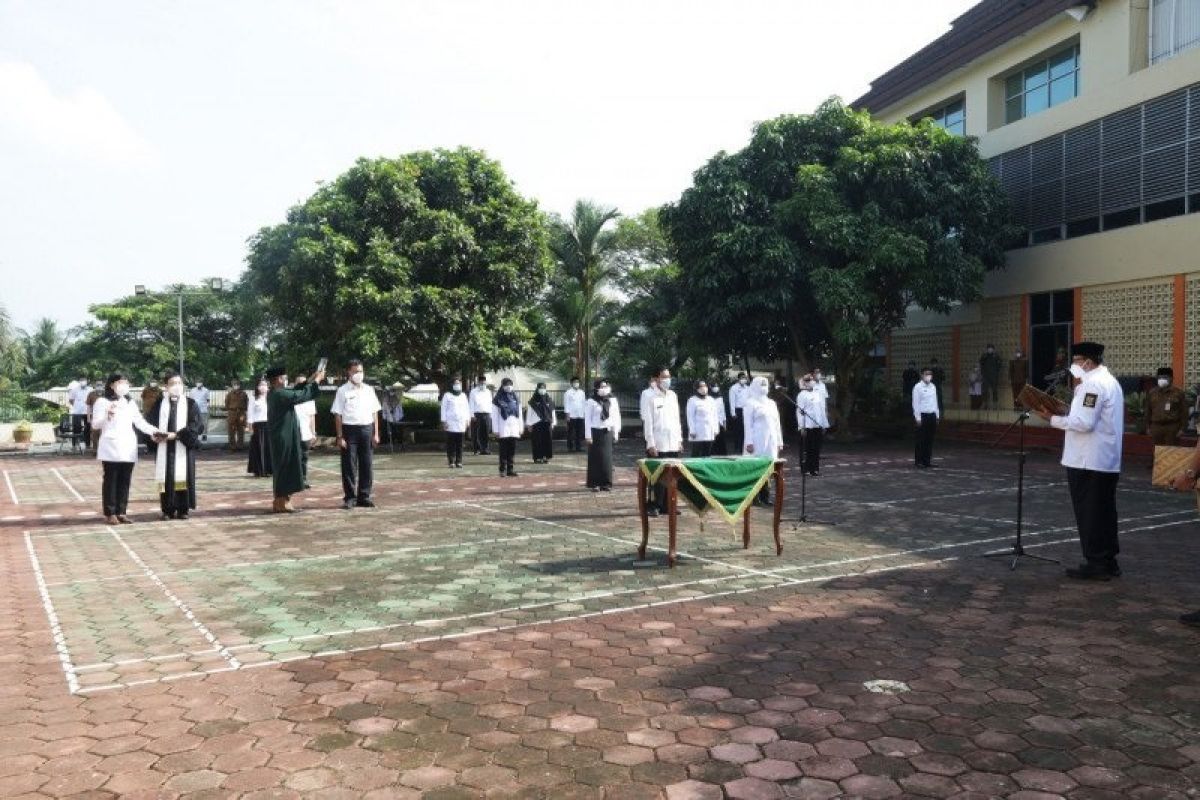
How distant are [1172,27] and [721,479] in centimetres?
1760

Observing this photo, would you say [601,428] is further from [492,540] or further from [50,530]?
[50,530]

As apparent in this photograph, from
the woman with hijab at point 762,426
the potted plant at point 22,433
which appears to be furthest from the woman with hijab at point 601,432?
the potted plant at point 22,433

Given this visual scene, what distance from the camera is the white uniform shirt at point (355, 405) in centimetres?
1199

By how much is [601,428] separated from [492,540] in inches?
169

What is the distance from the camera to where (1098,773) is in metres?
3.66

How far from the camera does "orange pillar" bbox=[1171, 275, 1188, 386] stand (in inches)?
723

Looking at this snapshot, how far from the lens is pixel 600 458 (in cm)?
1342

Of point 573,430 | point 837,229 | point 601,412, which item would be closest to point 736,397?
point 573,430

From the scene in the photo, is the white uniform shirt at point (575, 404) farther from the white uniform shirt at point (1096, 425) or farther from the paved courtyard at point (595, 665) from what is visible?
the white uniform shirt at point (1096, 425)

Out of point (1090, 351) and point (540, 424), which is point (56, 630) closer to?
point (1090, 351)

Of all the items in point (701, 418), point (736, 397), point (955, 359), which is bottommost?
point (701, 418)

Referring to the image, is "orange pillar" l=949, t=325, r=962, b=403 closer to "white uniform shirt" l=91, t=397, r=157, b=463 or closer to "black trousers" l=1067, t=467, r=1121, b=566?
"black trousers" l=1067, t=467, r=1121, b=566

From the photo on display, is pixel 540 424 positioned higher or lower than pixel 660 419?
lower

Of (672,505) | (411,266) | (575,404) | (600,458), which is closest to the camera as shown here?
(672,505)
